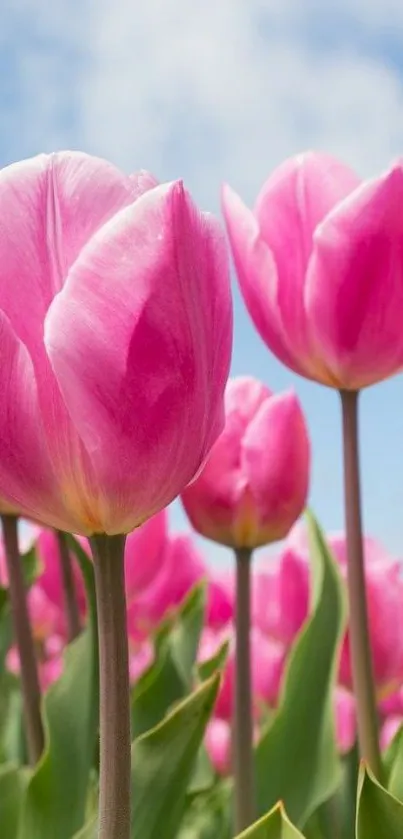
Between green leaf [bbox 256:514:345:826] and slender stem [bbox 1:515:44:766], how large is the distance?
0.55 ft

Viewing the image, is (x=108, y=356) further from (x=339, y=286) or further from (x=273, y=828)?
(x=339, y=286)

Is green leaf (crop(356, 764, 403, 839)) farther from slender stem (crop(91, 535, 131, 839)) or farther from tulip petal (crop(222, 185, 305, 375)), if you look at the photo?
tulip petal (crop(222, 185, 305, 375))

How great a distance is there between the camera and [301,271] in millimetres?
745

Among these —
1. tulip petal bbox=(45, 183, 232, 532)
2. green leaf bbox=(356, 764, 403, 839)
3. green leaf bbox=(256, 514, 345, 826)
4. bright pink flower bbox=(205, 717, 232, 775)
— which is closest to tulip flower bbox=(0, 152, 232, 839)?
tulip petal bbox=(45, 183, 232, 532)

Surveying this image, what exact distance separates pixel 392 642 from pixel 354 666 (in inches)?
13.7

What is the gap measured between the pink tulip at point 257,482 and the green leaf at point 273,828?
13.4 inches

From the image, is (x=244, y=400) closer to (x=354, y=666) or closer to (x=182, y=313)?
(x=354, y=666)

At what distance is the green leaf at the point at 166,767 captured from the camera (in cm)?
64

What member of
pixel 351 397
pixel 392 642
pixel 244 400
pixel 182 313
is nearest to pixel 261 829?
pixel 182 313

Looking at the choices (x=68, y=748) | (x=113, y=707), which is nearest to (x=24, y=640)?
(x=68, y=748)

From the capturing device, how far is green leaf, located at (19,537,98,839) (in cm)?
76

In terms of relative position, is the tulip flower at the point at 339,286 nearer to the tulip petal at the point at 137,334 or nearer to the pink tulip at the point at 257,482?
the pink tulip at the point at 257,482

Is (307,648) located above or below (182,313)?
below

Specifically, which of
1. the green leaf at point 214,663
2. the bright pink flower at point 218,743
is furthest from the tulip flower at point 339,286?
the bright pink flower at point 218,743
